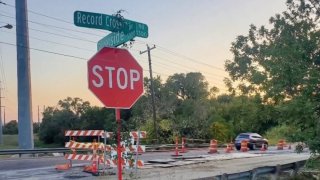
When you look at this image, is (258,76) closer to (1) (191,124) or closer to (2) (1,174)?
(2) (1,174)

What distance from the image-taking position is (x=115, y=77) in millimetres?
6004

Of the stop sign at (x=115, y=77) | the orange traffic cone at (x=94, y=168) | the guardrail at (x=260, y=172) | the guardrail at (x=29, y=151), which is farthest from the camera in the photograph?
the guardrail at (x=29, y=151)

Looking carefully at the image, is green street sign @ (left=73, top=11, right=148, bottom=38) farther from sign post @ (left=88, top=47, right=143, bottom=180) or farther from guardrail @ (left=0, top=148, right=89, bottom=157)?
guardrail @ (left=0, top=148, right=89, bottom=157)

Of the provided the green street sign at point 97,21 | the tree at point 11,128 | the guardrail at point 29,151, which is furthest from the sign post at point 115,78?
the tree at point 11,128

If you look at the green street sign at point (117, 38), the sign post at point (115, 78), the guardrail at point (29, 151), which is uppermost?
the green street sign at point (117, 38)

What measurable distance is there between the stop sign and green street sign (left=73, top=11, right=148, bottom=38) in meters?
0.41

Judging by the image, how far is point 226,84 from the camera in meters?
25.2

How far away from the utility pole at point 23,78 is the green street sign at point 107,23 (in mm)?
24121

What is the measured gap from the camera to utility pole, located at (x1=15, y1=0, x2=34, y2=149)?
29.4 m

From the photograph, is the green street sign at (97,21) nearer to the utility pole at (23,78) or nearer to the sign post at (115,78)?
the sign post at (115,78)

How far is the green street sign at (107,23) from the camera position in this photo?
607cm

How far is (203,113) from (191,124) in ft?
34.6

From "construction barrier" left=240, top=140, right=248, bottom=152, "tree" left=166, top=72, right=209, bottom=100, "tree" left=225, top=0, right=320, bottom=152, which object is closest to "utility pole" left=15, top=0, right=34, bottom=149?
"construction barrier" left=240, top=140, right=248, bottom=152

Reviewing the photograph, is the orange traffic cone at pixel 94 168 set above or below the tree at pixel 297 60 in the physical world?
below
